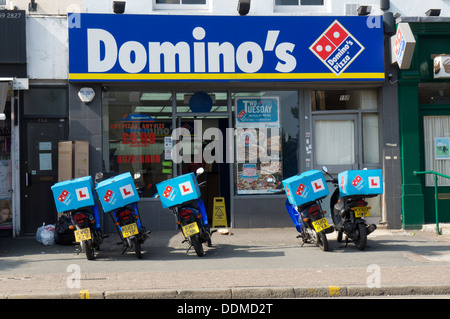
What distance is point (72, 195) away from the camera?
8.34 meters

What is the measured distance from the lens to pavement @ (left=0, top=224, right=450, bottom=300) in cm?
617

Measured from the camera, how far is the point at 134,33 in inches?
419

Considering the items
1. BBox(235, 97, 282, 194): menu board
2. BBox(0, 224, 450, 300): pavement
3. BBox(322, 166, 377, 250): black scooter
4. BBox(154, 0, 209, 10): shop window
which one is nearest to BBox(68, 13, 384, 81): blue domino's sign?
BBox(154, 0, 209, 10): shop window

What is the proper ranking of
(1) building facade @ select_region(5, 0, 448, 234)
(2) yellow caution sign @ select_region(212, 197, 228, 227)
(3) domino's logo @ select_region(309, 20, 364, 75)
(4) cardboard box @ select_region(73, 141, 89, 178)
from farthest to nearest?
(2) yellow caution sign @ select_region(212, 197, 228, 227) < (3) domino's logo @ select_region(309, 20, 364, 75) < (1) building facade @ select_region(5, 0, 448, 234) < (4) cardboard box @ select_region(73, 141, 89, 178)

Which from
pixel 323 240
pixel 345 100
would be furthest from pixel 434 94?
pixel 323 240

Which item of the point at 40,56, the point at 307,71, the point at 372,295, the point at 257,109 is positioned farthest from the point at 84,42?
the point at 372,295

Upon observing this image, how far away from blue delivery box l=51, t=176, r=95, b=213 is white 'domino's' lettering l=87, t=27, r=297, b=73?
3.17 meters

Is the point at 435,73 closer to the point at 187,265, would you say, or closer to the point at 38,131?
the point at 187,265

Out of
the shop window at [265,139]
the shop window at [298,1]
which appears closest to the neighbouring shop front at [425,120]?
the shop window at [298,1]

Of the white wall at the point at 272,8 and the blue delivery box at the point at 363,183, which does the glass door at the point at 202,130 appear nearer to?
the white wall at the point at 272,8

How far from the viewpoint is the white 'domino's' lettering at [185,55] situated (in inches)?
415

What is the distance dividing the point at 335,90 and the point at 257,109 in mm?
1861

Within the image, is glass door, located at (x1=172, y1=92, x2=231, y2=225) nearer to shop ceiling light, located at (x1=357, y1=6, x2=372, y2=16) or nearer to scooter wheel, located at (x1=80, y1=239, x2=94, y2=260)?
scooter wheel, located at (x1=80, y1=239, x2=94, y2=260)

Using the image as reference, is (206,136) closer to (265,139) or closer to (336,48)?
(265,139)
